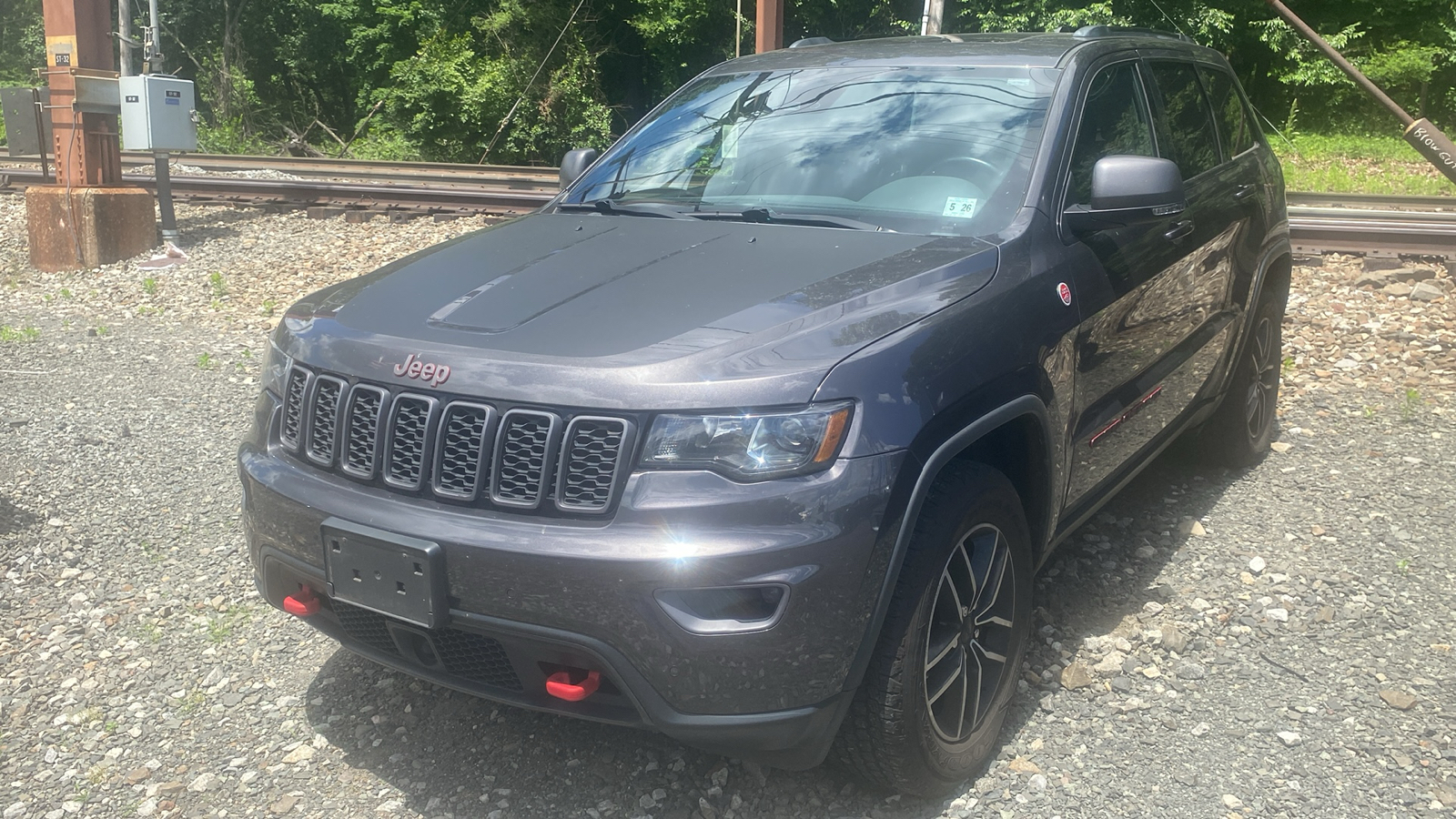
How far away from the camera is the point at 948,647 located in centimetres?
277

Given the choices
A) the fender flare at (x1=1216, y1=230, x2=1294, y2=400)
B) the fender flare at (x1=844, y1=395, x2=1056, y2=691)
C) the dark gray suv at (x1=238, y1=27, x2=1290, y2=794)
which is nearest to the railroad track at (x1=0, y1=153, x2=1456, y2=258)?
the fender flare at (x1=1216, y1=230, x2=1294, y2=400)

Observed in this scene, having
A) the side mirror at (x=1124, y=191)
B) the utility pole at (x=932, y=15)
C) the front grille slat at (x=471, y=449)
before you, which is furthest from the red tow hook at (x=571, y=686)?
the utility pole at (x=932, y=15)

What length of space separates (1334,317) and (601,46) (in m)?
25.0

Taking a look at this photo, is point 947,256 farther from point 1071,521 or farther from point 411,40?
point 411,40

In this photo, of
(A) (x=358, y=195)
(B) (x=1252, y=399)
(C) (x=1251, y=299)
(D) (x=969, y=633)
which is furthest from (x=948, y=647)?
(A) (x=358, y=195)

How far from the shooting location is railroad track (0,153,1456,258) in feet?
26.8

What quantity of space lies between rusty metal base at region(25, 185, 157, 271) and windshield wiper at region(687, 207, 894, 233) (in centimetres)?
870

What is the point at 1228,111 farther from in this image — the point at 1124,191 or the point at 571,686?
the point at 571,686

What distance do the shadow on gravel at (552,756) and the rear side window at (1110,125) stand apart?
1.44 m

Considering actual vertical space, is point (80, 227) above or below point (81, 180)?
below

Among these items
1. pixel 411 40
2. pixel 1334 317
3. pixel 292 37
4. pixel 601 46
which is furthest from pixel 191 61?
pixel 1334 317

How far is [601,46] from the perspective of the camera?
97.3ft

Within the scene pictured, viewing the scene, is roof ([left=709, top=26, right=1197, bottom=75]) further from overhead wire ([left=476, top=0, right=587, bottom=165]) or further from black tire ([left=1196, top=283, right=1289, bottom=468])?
overhead wire ([left=476, top=0, right=587, bottom=165])

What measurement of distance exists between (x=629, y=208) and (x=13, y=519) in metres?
2.88
